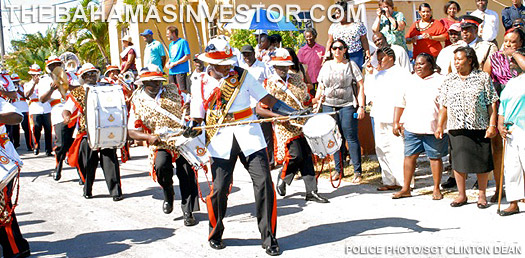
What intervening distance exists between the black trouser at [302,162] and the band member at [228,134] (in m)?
2.01

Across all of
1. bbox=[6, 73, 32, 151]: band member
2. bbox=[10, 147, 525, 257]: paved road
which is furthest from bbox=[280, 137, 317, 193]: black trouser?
bbox=[6, 73, 32, 151]: band member

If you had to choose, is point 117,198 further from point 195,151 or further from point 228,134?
point 228,134

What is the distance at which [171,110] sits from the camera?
7.67 metres

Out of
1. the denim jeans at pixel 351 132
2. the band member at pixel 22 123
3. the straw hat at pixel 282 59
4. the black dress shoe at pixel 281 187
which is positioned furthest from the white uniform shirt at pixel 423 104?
the band member at pixel 22 123

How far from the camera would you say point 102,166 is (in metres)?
9.60

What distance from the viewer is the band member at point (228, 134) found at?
611cm

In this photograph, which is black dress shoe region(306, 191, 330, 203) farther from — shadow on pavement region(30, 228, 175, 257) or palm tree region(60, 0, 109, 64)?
palm tree region(60, 0, 109, 64)

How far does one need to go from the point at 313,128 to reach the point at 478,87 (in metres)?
2.02

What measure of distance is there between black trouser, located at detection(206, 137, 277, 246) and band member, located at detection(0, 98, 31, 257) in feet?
6.57

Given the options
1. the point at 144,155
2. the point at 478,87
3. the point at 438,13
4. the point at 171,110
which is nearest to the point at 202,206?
the point at 171,110

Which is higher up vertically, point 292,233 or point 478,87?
point 478,87

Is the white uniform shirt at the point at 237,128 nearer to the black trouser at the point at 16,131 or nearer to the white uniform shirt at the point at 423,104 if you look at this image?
the white uniform shirt at the point at 423,104

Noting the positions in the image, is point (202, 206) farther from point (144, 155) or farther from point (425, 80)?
point (144, 155)

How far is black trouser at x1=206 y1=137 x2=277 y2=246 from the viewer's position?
6082mm
